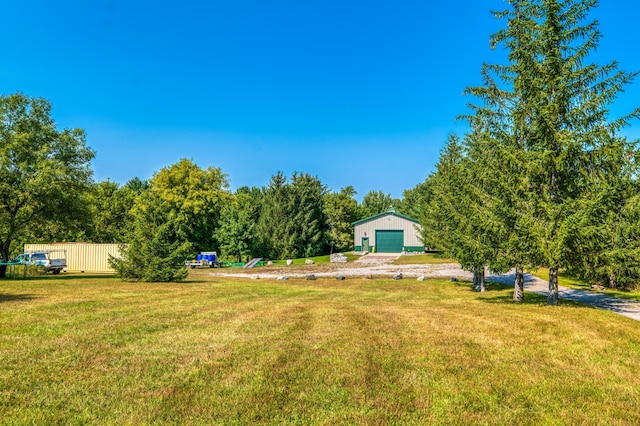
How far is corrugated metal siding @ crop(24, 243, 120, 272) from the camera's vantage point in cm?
3509

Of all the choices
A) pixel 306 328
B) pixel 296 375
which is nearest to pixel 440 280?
pixel 306 328

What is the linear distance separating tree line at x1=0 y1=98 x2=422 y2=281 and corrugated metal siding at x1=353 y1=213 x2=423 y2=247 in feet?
19.4

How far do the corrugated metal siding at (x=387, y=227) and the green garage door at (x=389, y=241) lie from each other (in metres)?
0.56

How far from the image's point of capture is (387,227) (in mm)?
58531

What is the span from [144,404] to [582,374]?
247 inches

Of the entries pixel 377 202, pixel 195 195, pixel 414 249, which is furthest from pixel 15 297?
pixel 377 202

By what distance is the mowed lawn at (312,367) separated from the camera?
486 cm

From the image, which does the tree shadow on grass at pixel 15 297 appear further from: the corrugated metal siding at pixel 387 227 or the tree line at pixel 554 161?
the corrugated metal siding at pixel 387 227

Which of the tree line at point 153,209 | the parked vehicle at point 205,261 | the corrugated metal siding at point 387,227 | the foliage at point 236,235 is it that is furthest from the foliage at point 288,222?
the parked vehicle at point 205,261

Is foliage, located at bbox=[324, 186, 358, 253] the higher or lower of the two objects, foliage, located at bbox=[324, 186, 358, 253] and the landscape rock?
the higher

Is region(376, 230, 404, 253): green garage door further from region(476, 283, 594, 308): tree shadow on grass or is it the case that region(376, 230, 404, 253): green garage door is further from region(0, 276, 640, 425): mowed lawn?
region(0, 276, 640, 425): mowed lawn

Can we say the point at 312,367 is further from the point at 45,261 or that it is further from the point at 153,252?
the point at 45,261

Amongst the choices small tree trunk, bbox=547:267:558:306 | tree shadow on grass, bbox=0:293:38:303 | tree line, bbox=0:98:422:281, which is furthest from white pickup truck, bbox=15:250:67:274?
small tree trunk, bbox=547:267:558:306

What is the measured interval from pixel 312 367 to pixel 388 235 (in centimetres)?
5312
